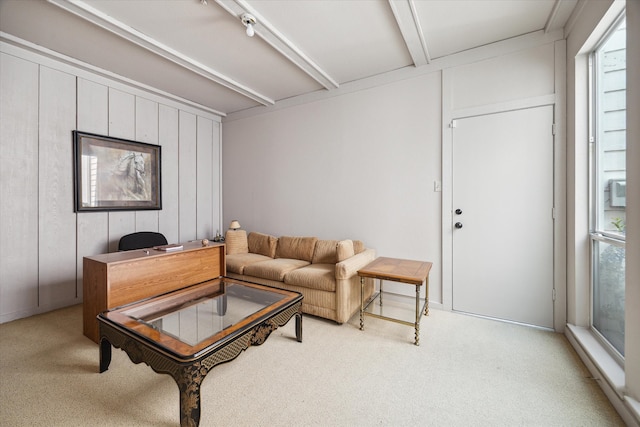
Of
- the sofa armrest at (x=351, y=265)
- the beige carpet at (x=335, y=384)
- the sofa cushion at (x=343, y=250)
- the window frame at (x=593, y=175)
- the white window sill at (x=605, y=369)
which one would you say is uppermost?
the window frame at (x=593, y=175)

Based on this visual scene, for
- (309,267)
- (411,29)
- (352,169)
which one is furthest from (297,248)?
(411,29)

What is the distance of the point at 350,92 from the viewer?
3.56 m

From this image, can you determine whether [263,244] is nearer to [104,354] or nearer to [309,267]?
[309,267]

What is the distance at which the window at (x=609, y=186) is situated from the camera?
6.14ft

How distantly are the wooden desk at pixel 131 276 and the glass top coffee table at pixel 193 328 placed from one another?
44 cm

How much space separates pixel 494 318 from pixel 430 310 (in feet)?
2.03

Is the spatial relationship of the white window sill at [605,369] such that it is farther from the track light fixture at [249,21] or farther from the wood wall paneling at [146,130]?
the wood wall paneling at [146,130]

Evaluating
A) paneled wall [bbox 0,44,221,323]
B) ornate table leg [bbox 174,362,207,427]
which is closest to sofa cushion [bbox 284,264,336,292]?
ornate table leg [bbox 174,362,207,427]

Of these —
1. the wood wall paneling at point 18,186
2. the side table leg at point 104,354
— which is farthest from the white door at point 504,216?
the wood wall paneling at point 18,186

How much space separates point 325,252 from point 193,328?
1.87 metres

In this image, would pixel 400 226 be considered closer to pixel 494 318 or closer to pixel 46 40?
pixel 494 318

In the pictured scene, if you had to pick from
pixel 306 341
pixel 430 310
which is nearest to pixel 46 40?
pixel 306 341

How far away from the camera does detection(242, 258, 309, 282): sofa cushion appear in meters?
3.05

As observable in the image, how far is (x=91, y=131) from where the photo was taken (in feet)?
10.9
